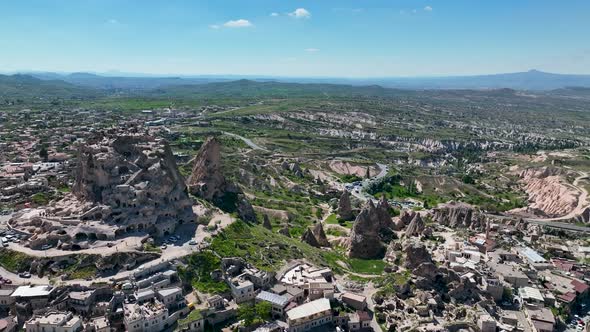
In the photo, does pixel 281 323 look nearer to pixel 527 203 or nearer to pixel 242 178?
pixel 242 178

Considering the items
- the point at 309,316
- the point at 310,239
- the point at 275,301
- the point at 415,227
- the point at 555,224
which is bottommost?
the point at 555,224

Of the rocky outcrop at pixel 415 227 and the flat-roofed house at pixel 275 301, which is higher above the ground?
the flat-roofed house at pixel 275 301

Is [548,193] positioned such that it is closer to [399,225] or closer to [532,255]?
[532,255]

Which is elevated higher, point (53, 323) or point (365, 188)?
point (53, 323)

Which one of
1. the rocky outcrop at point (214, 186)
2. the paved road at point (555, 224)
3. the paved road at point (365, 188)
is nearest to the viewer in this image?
the rocky outcrop at point (214, 186)

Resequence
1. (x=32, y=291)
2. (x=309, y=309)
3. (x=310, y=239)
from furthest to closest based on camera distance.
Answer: (x=310, y=239) → (x=309, y=309) → (x=32, y=291)

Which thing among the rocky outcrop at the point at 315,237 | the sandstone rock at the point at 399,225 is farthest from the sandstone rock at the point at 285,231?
the sandstone rock at the point at 399,225

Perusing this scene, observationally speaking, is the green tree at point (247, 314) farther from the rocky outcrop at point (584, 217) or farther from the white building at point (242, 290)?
the rocky outcrop at point (584, 217)

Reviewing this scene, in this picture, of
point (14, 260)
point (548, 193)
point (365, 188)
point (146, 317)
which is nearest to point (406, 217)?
point (365, 188)
